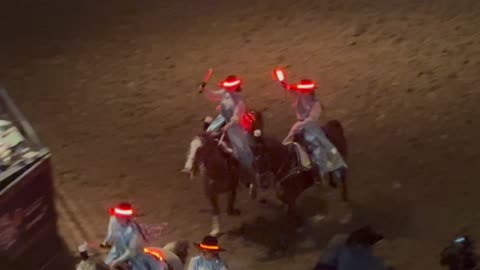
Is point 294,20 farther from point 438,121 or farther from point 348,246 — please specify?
point 348,246

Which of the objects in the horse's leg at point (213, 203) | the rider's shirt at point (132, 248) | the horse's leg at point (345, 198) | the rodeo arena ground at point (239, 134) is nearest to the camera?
the rider's shirt at point (132, 248)

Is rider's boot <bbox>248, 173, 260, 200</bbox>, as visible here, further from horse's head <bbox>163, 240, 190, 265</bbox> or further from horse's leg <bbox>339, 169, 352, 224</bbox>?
horse's head <bbox>163, 240, 190, 265</bbox>

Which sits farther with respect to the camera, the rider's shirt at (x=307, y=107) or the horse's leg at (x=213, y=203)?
the horse's leg at (x=213, y=203)

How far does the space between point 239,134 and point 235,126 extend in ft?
0.17

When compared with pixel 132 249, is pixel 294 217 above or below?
below

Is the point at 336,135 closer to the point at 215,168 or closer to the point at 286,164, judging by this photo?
the point at 286,164

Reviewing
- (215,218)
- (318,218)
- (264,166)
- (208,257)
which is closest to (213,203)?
(215,218)

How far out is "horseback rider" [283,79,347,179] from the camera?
5.93m

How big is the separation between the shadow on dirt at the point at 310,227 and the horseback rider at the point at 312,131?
0.40 m

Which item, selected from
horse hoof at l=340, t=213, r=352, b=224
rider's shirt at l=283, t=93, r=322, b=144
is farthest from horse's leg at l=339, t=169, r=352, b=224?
rider's shirt at l=283, t=93, r=322, b=144

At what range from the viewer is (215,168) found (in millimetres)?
5922

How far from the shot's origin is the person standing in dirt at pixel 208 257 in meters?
5.11

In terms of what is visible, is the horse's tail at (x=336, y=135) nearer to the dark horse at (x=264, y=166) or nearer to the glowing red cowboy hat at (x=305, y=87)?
the dark horse at (x=264, y=166)

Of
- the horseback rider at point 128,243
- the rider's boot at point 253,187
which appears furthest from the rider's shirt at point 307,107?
the horseback rider at point 128,243
